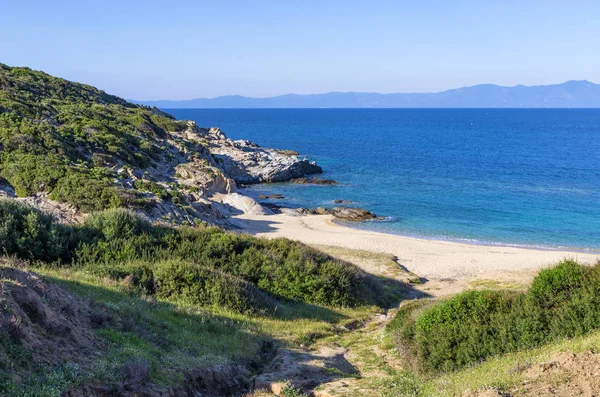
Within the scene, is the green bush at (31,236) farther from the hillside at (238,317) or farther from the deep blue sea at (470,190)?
the deep blue sea at (470,190)

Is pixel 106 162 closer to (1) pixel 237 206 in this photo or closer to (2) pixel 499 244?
(1) pixel 237 206

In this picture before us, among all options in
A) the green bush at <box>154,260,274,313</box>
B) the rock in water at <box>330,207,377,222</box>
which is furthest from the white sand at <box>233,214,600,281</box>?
the green bush at <box>154,260,274,313</box>

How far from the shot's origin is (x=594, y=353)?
8.48 m

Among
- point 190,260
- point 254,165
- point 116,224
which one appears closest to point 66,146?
point 116,224

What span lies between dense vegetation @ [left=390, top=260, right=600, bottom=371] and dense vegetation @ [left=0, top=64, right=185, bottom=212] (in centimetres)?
1943

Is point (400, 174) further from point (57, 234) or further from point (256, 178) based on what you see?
point (57, 234)

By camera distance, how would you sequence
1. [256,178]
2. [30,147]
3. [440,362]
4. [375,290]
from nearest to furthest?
[440,362], [375,290], [30,147], [256,178]

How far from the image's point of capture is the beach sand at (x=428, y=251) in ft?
94.9

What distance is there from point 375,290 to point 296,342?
7931 mm

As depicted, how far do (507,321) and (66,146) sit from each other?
3298 cm

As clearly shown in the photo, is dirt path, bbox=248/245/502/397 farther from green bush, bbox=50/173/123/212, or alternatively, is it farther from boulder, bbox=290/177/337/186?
boulder, bbox=290/177/337/186

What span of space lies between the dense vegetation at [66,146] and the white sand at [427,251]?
1051 cm

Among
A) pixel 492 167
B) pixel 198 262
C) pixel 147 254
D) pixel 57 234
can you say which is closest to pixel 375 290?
pixel 198 262

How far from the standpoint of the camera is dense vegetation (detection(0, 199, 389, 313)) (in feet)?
53.8
